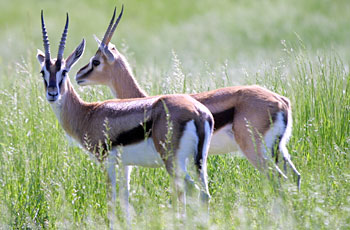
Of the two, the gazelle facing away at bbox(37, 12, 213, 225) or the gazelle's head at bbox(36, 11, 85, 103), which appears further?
the gazelle's head at bbox(36, 11, 85, 103)

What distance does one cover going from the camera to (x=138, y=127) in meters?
5.39

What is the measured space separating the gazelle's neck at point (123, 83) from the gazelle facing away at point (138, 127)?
3.54 feet

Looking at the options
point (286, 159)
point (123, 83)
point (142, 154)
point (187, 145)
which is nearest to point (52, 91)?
point (142, 154)

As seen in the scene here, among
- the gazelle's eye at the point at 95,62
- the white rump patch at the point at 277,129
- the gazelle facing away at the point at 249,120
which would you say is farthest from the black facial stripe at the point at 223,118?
the gazelle's eye at the point at 95,62

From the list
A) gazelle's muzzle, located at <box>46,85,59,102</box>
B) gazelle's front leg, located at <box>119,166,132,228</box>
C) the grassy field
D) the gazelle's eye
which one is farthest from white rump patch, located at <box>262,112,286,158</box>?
the gazelle's eye

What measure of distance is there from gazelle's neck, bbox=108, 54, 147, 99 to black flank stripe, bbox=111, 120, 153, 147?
1.74 metres

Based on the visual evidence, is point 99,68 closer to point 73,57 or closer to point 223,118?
point 73,57

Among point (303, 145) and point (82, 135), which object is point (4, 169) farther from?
point (303, 145)

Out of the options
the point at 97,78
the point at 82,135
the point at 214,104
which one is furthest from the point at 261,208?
the point at 97,78

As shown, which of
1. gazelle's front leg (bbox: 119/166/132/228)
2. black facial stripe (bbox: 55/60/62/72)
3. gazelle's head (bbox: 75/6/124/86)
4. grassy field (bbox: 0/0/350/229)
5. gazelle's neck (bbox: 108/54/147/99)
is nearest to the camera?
grassy field (bbox: 0/0/350/229)

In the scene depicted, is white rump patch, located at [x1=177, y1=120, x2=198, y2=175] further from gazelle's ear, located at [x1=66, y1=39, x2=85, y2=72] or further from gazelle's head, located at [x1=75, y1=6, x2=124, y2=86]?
gazelle's head, located at [x1=75, y1=6, x2=124, y2=86]

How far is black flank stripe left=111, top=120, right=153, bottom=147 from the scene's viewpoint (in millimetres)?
5285

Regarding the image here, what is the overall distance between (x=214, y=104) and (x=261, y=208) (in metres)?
1.44

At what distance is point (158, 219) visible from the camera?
4.32 metres
